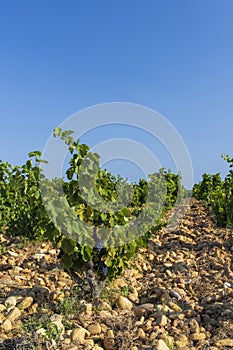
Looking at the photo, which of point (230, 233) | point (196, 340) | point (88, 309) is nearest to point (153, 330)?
point (196, 340)

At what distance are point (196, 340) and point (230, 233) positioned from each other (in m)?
5.54

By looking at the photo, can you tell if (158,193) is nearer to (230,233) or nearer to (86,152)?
(230,233)

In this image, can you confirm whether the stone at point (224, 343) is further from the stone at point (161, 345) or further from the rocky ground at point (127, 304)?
the stone at point (161, 345)

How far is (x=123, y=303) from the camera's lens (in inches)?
187

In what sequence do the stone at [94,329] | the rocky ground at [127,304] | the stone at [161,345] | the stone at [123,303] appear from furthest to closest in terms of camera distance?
the stone at [123,303]
the stone at [94,329]
the rocky ground at [127,304]
the stone at [161,345]

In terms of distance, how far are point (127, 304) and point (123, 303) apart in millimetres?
57

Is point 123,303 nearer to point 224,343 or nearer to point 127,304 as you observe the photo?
point 127,304

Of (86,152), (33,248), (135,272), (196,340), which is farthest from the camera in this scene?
(33,248)

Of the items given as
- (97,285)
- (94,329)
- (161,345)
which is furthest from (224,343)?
(97,285)

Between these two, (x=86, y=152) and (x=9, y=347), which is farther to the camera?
(x=86, y=152)

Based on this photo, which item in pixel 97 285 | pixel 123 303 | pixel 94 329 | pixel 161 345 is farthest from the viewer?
pixel 97 285

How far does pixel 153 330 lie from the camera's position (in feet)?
13.0

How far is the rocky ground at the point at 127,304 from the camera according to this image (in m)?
3.78

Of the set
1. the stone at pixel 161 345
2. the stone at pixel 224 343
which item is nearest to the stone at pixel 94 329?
the stone at pixel 161 345
